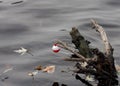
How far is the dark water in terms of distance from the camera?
5039 millimetres

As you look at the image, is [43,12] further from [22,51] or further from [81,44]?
[81,44]

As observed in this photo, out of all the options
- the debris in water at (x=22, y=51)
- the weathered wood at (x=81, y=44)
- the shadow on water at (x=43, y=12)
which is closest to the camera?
the weathered wood at (x=81, y=44)

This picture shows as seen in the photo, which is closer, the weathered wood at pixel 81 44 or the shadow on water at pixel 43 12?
the weathered wood at pixel 81 44

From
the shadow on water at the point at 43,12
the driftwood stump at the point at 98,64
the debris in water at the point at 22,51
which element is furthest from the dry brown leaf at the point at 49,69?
the shadow on water at the point at 43,12

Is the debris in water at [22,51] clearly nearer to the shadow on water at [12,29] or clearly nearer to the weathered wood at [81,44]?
the shadow on water at [12,29]

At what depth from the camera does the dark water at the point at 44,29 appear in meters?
5.04

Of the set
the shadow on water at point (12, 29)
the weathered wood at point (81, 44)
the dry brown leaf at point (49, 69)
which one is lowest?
the dry brown leaf at point (49, 69)

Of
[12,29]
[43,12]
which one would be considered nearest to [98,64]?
[12,29]

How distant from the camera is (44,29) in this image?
6723 millimetres

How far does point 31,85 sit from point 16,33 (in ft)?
6.72

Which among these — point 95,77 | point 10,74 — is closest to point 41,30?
point 10,74

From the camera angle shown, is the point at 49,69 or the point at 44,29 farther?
the point at 44,29

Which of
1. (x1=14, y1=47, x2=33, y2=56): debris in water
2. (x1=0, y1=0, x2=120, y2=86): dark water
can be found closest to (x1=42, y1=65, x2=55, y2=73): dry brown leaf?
(x1=0, y1=0, x2=120, y2=86): dark water

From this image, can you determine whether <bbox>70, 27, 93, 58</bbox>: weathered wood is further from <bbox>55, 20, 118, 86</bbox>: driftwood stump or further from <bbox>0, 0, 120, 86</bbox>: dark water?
<bbox>0, 0, 120, 86</bbox>: dark water
